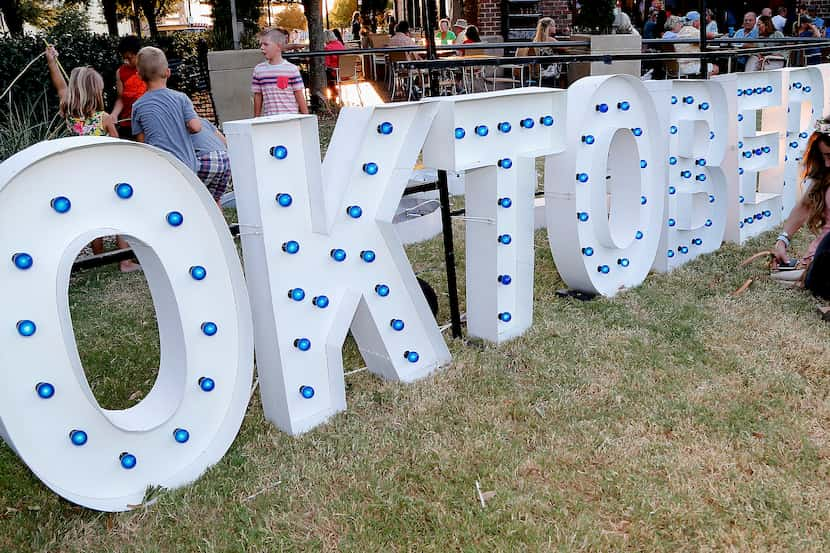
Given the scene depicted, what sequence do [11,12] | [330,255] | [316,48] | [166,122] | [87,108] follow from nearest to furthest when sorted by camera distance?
1. [330,255]
2. [166,122]
3. [87,108]
4. [316,48]
5. [11,12]

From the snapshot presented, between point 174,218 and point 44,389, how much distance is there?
0.68 m

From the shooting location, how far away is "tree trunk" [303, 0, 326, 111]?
13.2 m

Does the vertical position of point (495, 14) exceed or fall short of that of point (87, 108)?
it exceeds it

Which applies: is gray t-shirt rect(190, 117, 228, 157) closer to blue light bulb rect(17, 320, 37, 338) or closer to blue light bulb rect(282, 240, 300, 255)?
blue light bulb rect(282, 240, 300, 255)

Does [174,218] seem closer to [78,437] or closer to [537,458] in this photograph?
[78,437]

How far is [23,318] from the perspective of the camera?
2369 millimetres

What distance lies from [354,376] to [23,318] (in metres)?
1.63

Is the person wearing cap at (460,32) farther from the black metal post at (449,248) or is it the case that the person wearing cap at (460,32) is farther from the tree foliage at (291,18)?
the tree foliage at (291,18)

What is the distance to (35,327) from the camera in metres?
2.39

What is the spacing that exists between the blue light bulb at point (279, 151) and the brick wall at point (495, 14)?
16333mm

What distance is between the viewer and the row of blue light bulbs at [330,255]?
2.97 m

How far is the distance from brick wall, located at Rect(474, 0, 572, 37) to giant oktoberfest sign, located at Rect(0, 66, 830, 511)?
14044 millimetres

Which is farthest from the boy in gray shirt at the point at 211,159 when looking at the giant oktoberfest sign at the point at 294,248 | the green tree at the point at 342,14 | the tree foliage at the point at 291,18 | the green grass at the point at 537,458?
the green tree at the point at 342,14

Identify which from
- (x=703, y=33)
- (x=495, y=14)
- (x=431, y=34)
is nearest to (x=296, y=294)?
(x=431, y=34)
